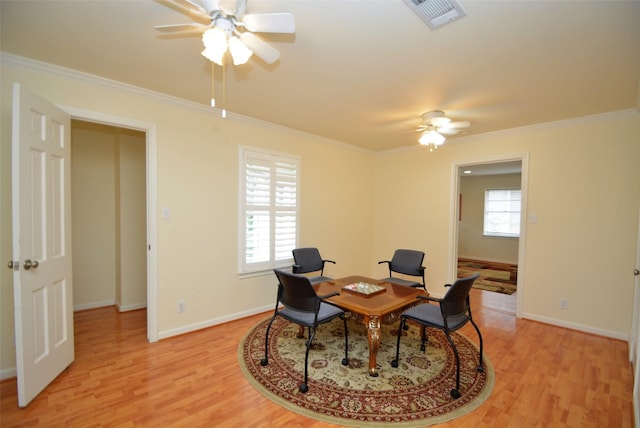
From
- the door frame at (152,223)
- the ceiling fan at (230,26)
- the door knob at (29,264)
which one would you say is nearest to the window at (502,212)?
the ceiling fan at (230,26)

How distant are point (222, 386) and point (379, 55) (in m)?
2.78

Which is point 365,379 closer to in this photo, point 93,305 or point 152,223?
point 152,223

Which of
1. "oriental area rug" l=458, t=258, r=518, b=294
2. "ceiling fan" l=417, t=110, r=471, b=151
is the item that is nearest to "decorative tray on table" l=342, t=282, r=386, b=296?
"ceiling fan" l=417, t=110, r=471, b=151

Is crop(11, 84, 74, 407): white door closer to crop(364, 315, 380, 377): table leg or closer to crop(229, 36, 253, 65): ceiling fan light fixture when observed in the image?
crop(229, 36, 253, 65): ceiling fan light fixture

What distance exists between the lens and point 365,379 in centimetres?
231

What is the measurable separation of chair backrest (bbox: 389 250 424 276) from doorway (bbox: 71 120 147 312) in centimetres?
355

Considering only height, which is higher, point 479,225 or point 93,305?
point 479,225

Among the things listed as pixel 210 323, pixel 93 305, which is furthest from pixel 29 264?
pixel 93 305

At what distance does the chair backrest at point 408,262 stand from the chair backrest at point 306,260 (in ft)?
3.38

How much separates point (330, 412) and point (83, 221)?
3.97 metres

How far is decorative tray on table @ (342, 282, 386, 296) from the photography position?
284 cm

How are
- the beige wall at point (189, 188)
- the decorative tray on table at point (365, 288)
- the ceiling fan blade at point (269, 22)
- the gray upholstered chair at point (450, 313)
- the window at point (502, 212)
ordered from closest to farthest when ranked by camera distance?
1. the ceiling fan blade at point (269, 22)
2. the gray upholstered chair at point (450, 313)
3. the beige wall at point (189, 188)
4. the decorative tray on table at point (365, 288)
5. the window at point (502, 212)

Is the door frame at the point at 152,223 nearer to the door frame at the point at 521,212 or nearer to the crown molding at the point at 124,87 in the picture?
the crown molding at the point at 124,87

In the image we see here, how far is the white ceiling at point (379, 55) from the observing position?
64.4 inches
